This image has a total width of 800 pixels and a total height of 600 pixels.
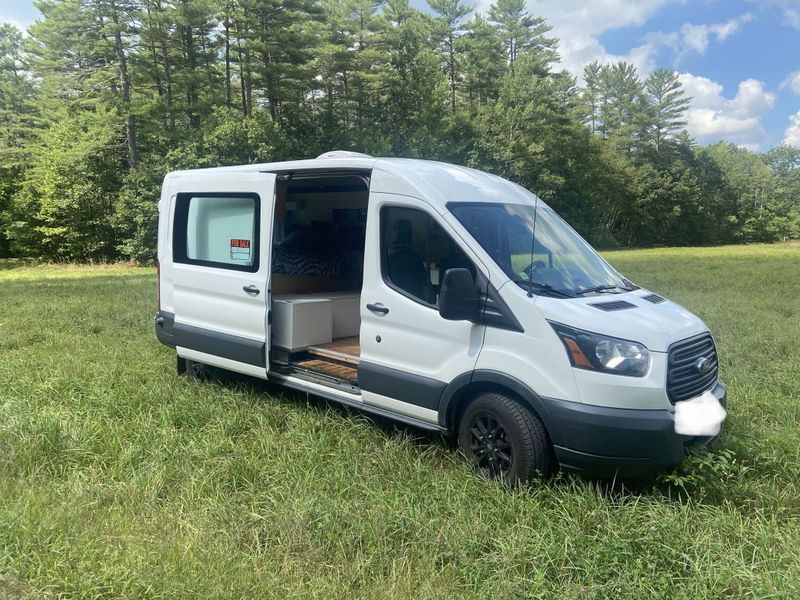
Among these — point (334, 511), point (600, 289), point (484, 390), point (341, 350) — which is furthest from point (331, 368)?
point (600, 289)

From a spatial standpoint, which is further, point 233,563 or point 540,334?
point 540,334

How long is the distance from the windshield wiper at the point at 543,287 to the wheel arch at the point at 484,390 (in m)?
0.63

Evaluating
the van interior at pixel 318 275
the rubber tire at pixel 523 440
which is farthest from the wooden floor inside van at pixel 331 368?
the rubber tire at pixel 523 440

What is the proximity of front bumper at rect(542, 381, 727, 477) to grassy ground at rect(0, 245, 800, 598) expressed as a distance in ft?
0.67

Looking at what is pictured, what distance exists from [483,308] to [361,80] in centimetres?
3456

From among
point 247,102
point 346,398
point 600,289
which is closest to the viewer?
point 600,289

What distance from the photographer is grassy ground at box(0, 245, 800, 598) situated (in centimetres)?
299

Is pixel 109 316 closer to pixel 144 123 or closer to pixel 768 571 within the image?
pixel 768 571

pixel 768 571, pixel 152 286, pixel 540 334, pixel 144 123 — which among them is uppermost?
pixel 144 123

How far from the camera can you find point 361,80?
35875 millimetres

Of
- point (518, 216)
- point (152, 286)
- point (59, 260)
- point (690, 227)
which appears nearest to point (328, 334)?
point (518, 216)

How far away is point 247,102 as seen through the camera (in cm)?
3312

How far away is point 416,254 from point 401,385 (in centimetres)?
101

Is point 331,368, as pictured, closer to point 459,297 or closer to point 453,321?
point 453,321
